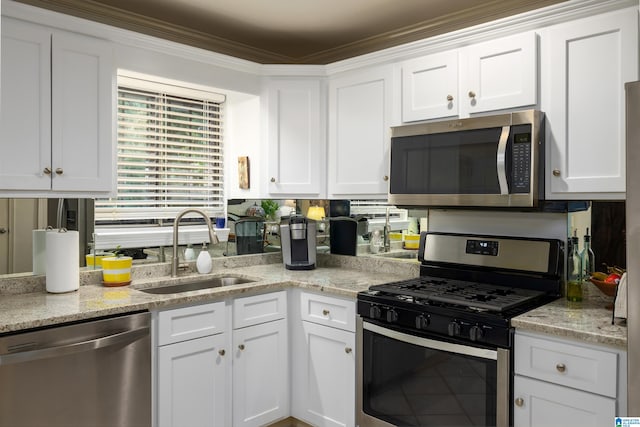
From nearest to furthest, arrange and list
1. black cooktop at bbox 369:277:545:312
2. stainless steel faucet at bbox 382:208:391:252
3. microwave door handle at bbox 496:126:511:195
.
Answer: black cooktop at bbox 369:277:545:312, microwave door handle at bbox 496:126:511:195, stainless steel faucet at bbox 382:208:391:252

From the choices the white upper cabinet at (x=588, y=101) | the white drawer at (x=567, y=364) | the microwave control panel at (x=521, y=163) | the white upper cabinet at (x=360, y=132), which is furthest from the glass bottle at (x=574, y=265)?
the white upper cabinet at (x=360, y=132)

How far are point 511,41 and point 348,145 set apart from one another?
42.3 inches

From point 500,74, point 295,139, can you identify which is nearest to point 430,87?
point 500,74

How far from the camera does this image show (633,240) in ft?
5.12

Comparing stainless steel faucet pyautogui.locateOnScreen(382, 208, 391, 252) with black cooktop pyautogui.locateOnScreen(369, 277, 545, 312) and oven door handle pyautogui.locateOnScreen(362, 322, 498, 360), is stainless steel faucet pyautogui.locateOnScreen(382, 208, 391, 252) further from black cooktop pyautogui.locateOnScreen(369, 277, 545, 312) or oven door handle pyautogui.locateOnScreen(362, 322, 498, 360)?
oven door handle pyautogui.locateOnScreen(362, 322, 498, 360)

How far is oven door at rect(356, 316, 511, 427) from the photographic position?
2.00 meters

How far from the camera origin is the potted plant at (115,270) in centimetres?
259

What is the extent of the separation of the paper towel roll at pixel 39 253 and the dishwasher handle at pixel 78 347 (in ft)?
2.14

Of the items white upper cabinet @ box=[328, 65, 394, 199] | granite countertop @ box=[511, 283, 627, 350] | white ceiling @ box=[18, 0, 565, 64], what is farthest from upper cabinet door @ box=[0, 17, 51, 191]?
granite countertop @ box=[511, 283, 627, 350]

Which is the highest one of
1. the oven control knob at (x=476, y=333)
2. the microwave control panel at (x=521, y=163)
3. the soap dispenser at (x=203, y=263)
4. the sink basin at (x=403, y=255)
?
the microwave control panel at (x=521, y=163)

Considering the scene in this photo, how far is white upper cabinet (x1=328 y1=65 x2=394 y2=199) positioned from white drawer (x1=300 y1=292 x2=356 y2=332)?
67 cm

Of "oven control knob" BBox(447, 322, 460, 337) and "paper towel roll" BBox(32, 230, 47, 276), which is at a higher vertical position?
"paper towel roll" BBox(32, 230, 47, 276)

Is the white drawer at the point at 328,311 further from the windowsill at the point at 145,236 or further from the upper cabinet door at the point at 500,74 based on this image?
the upper cabinet door at the point at 500,74

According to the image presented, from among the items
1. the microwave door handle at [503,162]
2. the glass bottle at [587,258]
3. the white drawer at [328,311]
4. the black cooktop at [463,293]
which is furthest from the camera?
the white drawer at [328,311]
